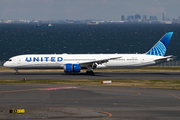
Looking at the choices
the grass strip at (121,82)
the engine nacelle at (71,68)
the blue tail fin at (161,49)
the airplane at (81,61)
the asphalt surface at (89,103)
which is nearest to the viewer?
the asphalt surface at (89,103)

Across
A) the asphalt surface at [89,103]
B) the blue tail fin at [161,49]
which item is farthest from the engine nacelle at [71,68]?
the blue tail fin at [161,49]

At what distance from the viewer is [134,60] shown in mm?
66000

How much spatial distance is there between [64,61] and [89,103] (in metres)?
29.9

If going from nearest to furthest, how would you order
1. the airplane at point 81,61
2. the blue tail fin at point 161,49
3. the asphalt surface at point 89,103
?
the asphalt surface at point 89,103, the airplane at point 81,61, the blue tail fin at point 161,49

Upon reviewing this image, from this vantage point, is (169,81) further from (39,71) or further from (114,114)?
(39,71)

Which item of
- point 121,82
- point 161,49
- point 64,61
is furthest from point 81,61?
point 161,49

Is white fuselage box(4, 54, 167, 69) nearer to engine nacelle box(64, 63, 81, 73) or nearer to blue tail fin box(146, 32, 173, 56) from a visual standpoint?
blue tail fin box(146, 32, 173, 56)

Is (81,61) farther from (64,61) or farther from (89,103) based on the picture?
(89,103)

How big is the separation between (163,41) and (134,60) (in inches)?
330

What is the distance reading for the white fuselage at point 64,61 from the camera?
210ft

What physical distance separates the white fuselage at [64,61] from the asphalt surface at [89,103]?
17.9 metres

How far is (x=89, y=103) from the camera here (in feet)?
116

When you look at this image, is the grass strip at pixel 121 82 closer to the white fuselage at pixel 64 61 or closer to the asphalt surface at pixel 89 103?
the asphalt surface at pixel 89 103

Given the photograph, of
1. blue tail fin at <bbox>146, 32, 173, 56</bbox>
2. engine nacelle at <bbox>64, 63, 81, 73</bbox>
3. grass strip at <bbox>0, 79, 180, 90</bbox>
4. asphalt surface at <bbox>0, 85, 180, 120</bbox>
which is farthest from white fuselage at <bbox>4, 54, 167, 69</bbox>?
asphalt surface at <bbox>0, 85, 180, 120</bbox>
